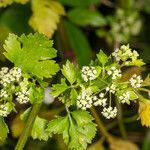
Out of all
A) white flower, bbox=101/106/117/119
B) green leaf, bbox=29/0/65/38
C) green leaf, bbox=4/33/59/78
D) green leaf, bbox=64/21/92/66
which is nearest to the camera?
white flower, bbox=101/106/117/119

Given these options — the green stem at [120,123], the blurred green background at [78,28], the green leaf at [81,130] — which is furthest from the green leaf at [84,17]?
the green leaf at [81,130]

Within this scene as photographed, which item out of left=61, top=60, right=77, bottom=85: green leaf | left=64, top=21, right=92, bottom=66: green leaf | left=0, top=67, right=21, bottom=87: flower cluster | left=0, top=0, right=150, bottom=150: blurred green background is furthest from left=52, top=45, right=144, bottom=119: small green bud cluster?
left=64, top=21, right=92, bottom=66: green leaf

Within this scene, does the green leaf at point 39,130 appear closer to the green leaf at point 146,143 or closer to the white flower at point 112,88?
the white flower at point 112,88

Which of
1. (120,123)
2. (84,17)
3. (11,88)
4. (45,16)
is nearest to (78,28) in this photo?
(84,17)

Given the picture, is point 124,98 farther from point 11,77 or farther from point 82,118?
point 11,77

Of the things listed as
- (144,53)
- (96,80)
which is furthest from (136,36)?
(96,80)

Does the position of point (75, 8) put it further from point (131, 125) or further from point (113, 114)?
point (113, 114)

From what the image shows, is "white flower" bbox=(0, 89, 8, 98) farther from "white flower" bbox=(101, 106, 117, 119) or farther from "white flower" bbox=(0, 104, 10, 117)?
"white flower" bbox=(101, 106, 117, 119)
